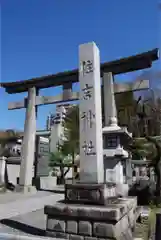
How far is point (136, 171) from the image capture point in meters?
19.8

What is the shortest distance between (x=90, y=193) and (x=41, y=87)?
11.5 metres

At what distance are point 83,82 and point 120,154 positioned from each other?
425 cm

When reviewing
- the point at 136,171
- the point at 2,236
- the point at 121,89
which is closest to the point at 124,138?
the point at 121,89

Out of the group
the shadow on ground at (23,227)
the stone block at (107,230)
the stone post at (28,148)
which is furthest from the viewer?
the stone post at (28,148)

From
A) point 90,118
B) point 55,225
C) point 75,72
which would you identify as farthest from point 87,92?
point 75,72

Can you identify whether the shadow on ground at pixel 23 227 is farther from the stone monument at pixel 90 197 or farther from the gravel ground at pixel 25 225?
the stone monument at pixel 90 197

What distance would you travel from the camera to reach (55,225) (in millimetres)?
4473

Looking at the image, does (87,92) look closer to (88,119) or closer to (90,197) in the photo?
(88,119)

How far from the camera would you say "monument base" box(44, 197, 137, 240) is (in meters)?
4.04

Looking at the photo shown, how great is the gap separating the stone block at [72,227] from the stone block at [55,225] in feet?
0.33

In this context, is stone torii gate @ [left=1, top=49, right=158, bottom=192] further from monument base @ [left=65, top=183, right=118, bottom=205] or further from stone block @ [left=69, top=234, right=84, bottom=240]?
stone block @ [left=69, top=234, right=84, bottom=240]

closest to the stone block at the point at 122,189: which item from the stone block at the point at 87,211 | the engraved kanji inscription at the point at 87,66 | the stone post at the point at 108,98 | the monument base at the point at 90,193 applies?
the stone post at the point at 108,98

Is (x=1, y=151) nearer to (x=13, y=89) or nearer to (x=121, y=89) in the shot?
(x=13, y=89)

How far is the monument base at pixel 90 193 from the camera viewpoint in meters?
4.46
